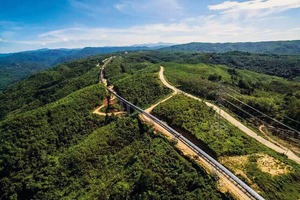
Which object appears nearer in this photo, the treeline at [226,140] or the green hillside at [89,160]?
the treeline at [226,140]

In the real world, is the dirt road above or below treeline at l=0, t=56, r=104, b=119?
above

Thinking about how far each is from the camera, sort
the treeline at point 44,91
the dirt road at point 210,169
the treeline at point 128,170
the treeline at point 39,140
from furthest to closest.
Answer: the treeline at point 44,91
the treeline at point 39,140
the treeline at point 128,170
the dirt road at point 210,169

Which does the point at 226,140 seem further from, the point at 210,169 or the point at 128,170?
the point at 128,170

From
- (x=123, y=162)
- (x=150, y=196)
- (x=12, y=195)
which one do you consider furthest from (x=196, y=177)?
(x=12, y=195)

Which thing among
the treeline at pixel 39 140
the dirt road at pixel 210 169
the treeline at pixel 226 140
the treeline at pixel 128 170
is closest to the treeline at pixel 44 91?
the treeline at pixel 39 140

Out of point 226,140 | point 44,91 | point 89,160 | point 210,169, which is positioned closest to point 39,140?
point 89,160

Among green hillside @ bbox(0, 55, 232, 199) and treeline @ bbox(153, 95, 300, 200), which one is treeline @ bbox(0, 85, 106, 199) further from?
treeline @ bbox(153, 95, 300, 200)

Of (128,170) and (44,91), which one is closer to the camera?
(128,170)

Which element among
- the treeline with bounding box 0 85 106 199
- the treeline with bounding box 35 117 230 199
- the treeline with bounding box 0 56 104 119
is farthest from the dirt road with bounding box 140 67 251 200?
the treeline with bounding box 0 56 104 119

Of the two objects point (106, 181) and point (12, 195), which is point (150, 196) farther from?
point (12, 195)

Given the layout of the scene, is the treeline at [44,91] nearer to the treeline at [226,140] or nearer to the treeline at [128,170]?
the treeline at [128,170]

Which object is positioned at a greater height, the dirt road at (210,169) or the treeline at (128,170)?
the dirt road at (210,169)

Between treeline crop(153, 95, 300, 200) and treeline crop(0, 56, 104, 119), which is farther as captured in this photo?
treeline crop(0, 56, 104, 119)

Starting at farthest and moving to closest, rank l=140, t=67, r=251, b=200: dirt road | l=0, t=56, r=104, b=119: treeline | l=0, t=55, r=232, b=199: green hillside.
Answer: l=0, t=56, r=104, b=119: treeline
l=0, t=55, r=232, b=199: green hillside
l=140, t=67, r=251, b=200: dirt road
